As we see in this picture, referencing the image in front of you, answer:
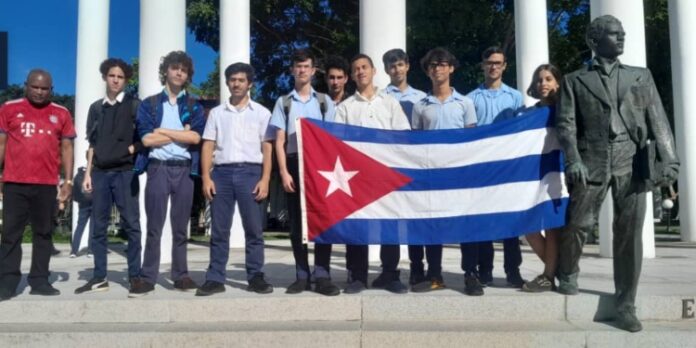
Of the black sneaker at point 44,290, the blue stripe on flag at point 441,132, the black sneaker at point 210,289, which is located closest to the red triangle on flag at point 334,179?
the blue stripe on flag at point 441,132

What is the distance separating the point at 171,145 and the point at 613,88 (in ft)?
13.4

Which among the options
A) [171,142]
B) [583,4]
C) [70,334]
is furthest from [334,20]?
[70,334]

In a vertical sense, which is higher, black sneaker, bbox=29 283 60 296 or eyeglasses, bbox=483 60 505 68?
eyeglasses, bbox=483 60 505 68

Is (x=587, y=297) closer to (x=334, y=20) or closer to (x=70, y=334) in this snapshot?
(x=70, y=334)

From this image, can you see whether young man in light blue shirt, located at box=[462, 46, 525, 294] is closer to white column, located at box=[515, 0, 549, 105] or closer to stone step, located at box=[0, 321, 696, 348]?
stone step, located at box=[0, 321, 696, 348]

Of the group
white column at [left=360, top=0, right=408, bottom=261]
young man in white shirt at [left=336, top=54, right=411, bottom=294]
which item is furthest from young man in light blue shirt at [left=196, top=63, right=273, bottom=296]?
white column at [left=360, top=0, right=408, bottom=261]

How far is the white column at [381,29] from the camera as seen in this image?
9016mm

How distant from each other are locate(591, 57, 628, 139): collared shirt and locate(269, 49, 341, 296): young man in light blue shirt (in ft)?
8.33

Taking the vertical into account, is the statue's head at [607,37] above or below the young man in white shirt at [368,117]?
above

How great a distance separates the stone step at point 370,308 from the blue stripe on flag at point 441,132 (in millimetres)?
1459

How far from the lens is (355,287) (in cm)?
542

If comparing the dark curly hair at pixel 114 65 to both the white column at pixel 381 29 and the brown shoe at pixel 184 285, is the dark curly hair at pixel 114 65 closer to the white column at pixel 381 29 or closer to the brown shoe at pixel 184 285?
the brown shoe at pixel 184 285

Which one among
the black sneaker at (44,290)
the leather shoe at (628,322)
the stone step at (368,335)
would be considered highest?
the black sneaker at (44,290)

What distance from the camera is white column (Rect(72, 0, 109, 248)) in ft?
42.1
